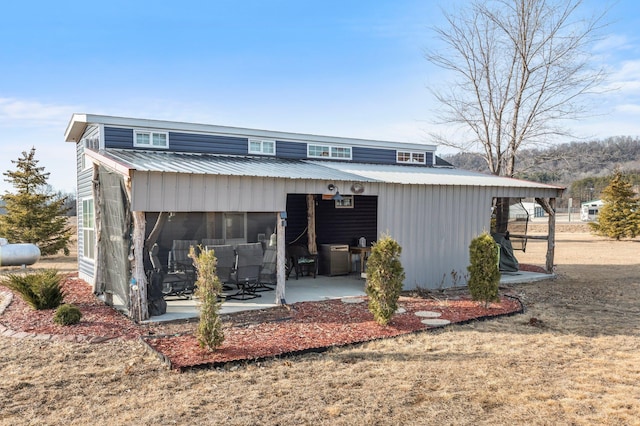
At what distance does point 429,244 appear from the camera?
357 inches

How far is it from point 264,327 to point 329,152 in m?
7.18

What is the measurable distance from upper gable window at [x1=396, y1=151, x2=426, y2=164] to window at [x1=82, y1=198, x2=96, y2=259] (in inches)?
333

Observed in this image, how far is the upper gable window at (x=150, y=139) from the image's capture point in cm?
968

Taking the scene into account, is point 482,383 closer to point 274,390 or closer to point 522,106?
point 274,390

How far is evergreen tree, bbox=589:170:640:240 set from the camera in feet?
82.5

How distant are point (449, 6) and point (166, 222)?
16.7 meters

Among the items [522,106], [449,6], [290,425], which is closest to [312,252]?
[290,425]

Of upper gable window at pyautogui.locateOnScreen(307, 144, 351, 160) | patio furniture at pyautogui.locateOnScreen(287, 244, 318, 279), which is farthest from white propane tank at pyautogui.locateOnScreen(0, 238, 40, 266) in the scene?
upper gable window at pyautogui.locateOnScreen(307, 144, 351, 160)

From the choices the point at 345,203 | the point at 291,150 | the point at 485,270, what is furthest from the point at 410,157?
the point at 485,270

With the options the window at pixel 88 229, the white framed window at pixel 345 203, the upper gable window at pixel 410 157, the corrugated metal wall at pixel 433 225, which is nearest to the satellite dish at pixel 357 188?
the corrugated metal wall at pixel 433 225

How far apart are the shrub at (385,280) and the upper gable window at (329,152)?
6.36 meters

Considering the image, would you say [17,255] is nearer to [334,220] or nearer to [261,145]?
[261,145]

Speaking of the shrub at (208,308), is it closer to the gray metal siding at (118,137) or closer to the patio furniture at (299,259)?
the patio furniture at (299,259)

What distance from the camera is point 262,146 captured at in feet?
37.1
